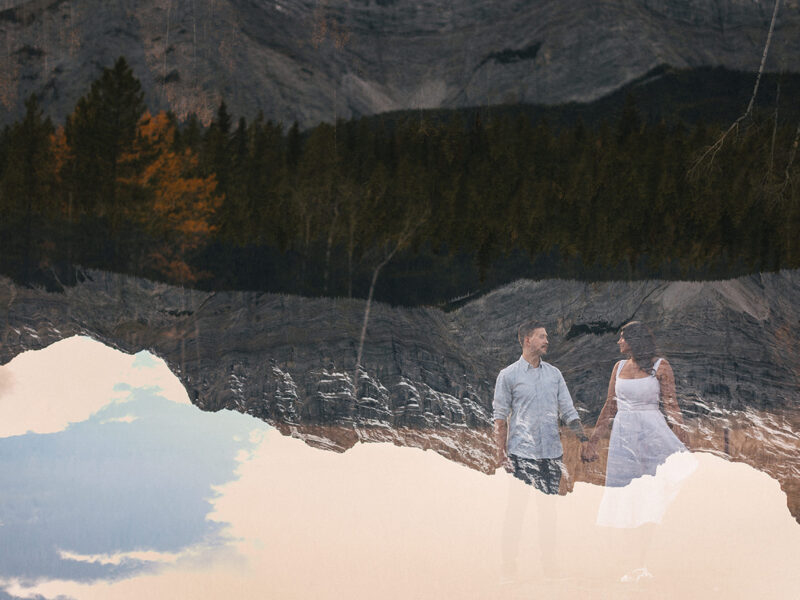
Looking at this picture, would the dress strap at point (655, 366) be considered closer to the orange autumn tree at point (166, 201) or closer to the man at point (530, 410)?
the man at point (530, 410)

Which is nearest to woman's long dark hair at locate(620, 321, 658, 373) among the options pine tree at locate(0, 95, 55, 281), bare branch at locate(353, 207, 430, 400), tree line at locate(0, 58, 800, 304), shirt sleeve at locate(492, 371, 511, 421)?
tree line at locate(0, 58, 800, 304)

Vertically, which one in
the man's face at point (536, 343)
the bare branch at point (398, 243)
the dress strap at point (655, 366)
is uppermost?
the bare branch at point (398, 243)

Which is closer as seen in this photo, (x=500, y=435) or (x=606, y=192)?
(x=500, y=435)

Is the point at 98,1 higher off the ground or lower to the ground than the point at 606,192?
higher

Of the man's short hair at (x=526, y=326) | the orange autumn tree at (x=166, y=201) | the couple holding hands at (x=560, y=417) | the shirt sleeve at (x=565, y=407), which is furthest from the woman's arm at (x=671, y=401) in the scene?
the orange autumn tree at (x=166, y=201)

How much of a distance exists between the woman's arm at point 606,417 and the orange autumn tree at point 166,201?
600 centimetres

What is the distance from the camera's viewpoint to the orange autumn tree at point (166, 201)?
40.8 feet

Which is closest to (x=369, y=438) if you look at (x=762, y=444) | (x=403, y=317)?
(x=403, y=317)

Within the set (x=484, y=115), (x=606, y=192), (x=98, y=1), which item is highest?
(x=98, y=1)

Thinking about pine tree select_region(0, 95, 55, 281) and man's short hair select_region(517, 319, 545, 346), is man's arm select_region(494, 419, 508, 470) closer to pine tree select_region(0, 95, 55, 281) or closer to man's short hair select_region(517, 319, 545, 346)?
man's short hair select_region(517, 319, 545, 346)

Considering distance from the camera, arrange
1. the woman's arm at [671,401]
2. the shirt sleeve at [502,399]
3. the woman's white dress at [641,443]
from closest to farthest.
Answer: the shirt sleeve at [502,399], the woman's white dress at [641,443], the woman's arm at [671,401]

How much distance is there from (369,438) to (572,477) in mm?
2918

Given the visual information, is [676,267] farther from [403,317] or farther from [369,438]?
[369,438]

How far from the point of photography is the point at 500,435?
805 centimetres
